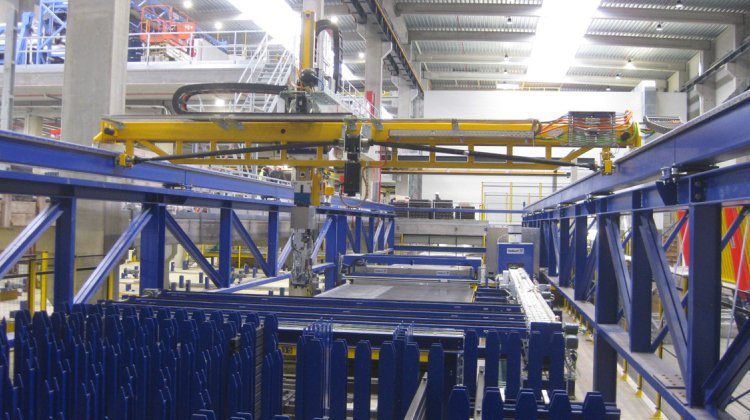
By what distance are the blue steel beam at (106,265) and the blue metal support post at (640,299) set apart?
14.7ft

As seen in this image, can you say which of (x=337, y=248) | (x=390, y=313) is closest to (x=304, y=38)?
(x=390, y=313)

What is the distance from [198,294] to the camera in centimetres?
518

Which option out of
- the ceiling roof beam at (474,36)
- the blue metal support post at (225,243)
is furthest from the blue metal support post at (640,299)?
the ceiling roof beam at (474,36)

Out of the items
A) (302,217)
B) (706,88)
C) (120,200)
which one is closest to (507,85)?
(706,88)

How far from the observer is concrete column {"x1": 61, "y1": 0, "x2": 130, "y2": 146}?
657 centimetres

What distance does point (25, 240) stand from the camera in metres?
4.09

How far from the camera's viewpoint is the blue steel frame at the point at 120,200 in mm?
4047

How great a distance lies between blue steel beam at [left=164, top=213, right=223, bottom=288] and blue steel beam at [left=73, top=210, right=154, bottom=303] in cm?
46

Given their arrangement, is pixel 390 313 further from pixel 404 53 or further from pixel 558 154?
pixel 558 154

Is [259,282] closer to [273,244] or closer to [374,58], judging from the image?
[273,244]

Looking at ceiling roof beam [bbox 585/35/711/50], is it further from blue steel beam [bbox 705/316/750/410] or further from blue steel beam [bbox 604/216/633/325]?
blue steel beam [bbox 705/316/750/410]

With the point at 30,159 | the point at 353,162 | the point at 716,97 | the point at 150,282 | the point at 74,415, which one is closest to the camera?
the point at 74,415

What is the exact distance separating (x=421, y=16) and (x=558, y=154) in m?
7.42

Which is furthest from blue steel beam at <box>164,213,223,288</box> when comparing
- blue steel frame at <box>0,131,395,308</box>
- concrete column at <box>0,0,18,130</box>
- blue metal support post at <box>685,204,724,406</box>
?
blue metal support post at <box>685,204,724,406</box>
